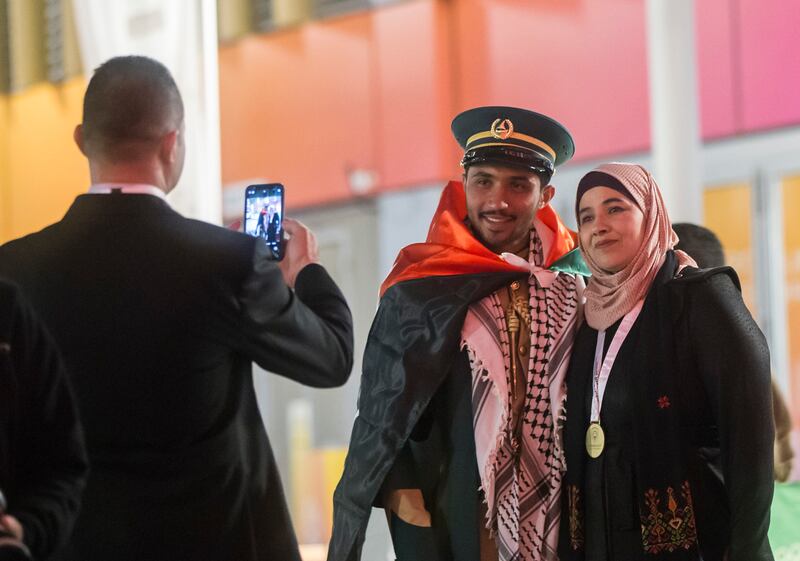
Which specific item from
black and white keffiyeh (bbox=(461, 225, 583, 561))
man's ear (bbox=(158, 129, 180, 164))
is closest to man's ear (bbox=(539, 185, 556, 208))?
black and white keffiyeh (bbox=(461, 225, 583, 561))

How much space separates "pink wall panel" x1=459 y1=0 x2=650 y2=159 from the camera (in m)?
6.55

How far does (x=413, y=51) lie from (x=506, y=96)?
0.93 m

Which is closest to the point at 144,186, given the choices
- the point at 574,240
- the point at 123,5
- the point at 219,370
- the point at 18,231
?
the point at 219,370

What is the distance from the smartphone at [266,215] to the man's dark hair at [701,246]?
4.62 feet

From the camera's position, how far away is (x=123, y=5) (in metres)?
4.42

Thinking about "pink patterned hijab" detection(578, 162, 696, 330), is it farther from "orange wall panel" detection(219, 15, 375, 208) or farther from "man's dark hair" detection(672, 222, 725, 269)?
"orange wall panel" detection(219, 15, 375, 208)

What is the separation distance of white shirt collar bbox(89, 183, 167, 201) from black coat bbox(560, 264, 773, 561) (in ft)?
3.68

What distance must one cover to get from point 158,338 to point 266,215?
396mm

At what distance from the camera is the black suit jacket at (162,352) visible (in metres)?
2.21

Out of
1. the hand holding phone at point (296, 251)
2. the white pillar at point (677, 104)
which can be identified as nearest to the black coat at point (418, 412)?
the hand holding phone at point (296, 251)

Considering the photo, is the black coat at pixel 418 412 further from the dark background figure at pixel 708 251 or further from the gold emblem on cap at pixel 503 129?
the dark background figure at pixel 708 251

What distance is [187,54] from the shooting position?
13.8ft

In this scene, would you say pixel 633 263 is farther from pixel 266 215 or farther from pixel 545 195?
pixel 266 215

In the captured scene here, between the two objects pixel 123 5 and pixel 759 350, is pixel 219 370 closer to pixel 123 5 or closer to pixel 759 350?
pixel 759 350
